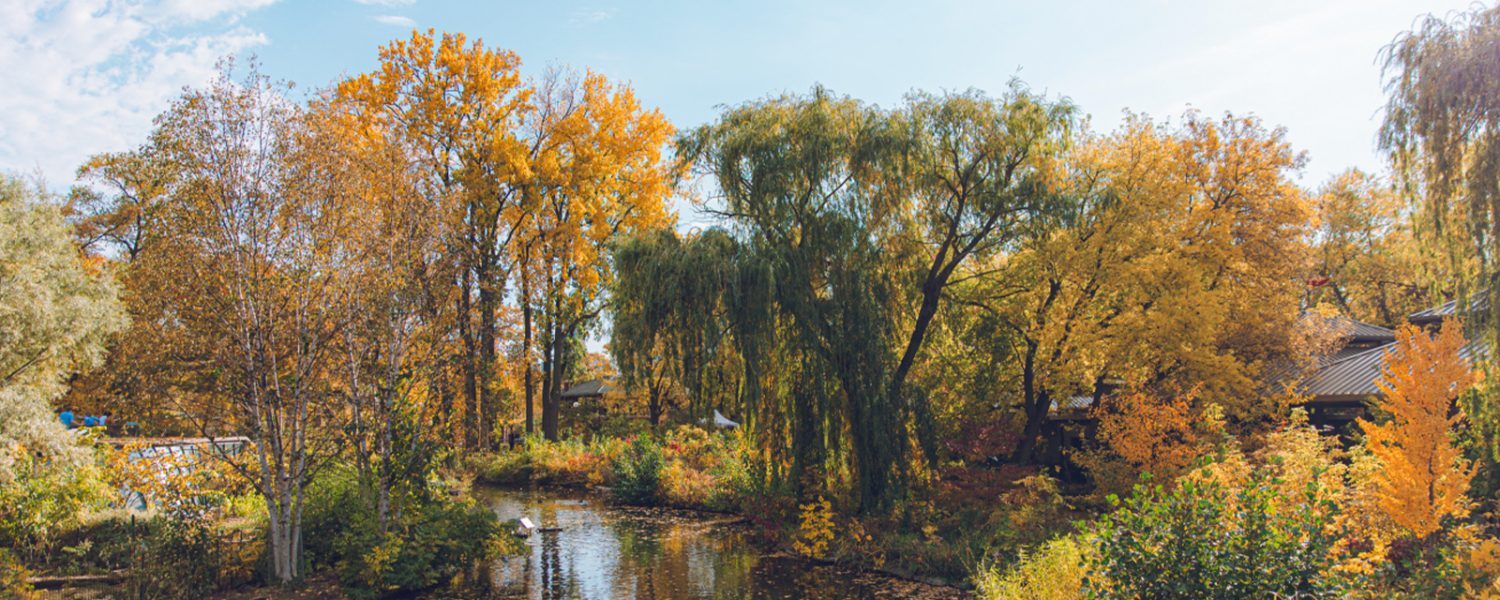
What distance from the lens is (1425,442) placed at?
704cm

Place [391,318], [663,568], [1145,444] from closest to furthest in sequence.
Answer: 1. [391,318]
2. [1145,444]
3. [663,568]

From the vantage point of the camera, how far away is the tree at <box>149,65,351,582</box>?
8758 mm

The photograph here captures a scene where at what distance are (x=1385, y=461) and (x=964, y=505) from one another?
19.1ft

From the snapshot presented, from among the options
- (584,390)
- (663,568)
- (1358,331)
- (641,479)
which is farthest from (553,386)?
(1358,331)

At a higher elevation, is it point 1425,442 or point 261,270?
point 261,270

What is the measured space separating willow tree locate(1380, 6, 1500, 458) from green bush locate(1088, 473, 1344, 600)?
3545mm

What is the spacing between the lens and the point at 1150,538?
18.3ft

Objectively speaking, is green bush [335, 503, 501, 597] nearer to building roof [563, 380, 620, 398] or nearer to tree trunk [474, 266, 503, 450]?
tree trunk [474, 266, 503, 450]

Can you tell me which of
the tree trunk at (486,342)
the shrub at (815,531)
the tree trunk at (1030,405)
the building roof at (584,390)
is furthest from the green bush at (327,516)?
the building roof at (584,390)

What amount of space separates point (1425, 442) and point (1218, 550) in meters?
3.54

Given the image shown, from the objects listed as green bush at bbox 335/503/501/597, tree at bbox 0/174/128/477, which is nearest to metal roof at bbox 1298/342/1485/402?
green bush at bbox 335/503/501/597

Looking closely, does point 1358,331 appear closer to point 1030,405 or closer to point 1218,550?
point 1030,405

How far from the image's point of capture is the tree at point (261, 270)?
345 inches

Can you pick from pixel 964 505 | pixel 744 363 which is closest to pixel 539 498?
pixel 744 363
